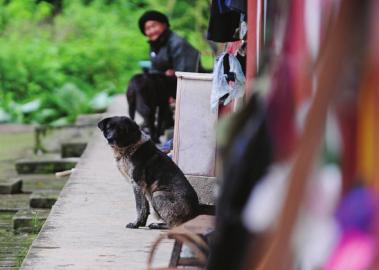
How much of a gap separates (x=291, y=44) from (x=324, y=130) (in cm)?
38

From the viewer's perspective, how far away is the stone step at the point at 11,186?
Answer: 1145cm

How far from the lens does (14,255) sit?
8391mm

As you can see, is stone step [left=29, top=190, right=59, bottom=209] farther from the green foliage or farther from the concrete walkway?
the green foliage

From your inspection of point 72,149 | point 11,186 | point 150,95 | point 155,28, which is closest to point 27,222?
point 11,186

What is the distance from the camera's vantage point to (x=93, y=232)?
26.8 feet

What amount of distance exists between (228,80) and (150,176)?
873mm

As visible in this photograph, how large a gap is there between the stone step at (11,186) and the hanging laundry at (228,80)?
4.10m

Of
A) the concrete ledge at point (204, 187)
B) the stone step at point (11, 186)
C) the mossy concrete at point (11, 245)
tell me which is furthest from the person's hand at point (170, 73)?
the concrete ledge at point (204, 187)

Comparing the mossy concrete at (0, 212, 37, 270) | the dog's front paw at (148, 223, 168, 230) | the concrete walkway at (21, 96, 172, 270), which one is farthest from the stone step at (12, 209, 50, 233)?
the dog's front paw at (148, 223, 168, 230)

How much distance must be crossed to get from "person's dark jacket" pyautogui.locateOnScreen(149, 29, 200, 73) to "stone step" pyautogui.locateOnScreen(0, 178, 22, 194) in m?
2.11

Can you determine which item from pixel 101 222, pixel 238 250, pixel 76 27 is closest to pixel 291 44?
pixel 238 250

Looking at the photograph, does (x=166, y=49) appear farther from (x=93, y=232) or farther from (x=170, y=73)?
(x=93, y=232)

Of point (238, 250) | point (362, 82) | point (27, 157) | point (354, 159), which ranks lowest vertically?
point (27, 157)

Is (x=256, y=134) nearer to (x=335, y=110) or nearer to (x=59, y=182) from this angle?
(x=335, y=110)
